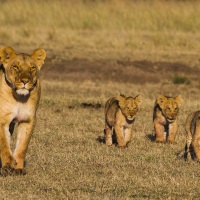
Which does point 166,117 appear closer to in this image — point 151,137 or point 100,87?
point 151,137

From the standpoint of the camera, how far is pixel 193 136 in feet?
31.8

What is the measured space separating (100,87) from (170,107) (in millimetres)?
7219

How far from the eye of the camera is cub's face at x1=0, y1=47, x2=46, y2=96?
25.9 ft

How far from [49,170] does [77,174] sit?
13.7 inches

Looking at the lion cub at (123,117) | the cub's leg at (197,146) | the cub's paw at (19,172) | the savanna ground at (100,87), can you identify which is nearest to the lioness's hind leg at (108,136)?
the lion cub at (123,117)

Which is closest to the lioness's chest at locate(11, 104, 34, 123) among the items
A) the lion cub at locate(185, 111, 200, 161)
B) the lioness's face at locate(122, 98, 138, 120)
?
the lion cub at locate(185, 111, 200, 161)

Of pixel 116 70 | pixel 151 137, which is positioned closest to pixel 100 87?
pixel 116 70

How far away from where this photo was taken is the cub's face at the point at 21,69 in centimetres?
788

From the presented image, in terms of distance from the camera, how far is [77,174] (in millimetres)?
8578

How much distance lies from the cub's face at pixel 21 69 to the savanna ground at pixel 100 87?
86cm

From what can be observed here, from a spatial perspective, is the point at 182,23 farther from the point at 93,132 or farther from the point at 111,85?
the point at 93,132

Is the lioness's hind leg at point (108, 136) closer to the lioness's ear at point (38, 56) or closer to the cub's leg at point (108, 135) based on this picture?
the cub's leg at point (108, 135)

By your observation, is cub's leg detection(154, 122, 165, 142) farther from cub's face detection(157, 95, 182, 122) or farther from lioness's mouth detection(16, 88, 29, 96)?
lioness's mouth detection(16, 88, 29, 96)

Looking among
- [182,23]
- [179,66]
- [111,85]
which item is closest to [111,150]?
[111,85]
